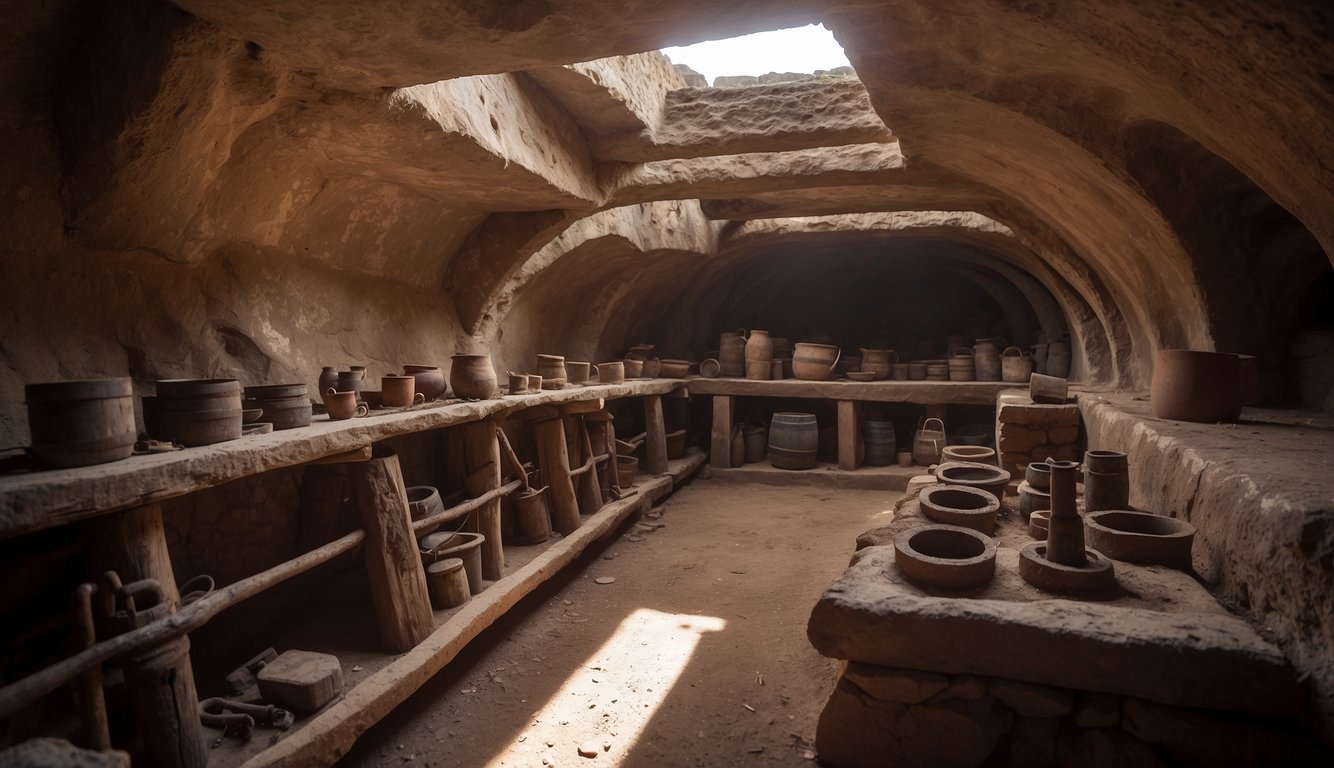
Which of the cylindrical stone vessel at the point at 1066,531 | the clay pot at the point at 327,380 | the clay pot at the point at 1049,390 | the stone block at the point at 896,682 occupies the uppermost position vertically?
the clay pot at the point at 327,380

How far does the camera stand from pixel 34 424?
212 cm

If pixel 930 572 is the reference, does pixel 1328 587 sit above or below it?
above

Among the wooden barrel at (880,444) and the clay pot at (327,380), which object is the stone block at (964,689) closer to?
the clay pot at (327,380)

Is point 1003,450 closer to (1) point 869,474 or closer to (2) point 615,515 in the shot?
(1) point 869,474

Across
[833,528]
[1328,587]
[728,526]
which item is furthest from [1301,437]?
[728,526]

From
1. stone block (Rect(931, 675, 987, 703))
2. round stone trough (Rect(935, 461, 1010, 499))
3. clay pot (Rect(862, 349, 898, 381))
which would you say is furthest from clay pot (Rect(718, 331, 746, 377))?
stone block (Rect(931, 675, 987, 703))

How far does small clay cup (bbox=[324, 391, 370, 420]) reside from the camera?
3406mm

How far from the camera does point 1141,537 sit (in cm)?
265

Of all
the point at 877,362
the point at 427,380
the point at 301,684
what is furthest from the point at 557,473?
the point at 877,362

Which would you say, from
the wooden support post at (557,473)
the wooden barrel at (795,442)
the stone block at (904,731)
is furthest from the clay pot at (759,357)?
the stone block at (904,731)

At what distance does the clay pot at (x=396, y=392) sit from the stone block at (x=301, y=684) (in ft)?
4.94

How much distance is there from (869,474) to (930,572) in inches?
214

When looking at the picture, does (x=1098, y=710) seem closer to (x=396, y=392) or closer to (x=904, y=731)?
(x=904, y=731)

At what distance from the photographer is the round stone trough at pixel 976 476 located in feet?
13.6
